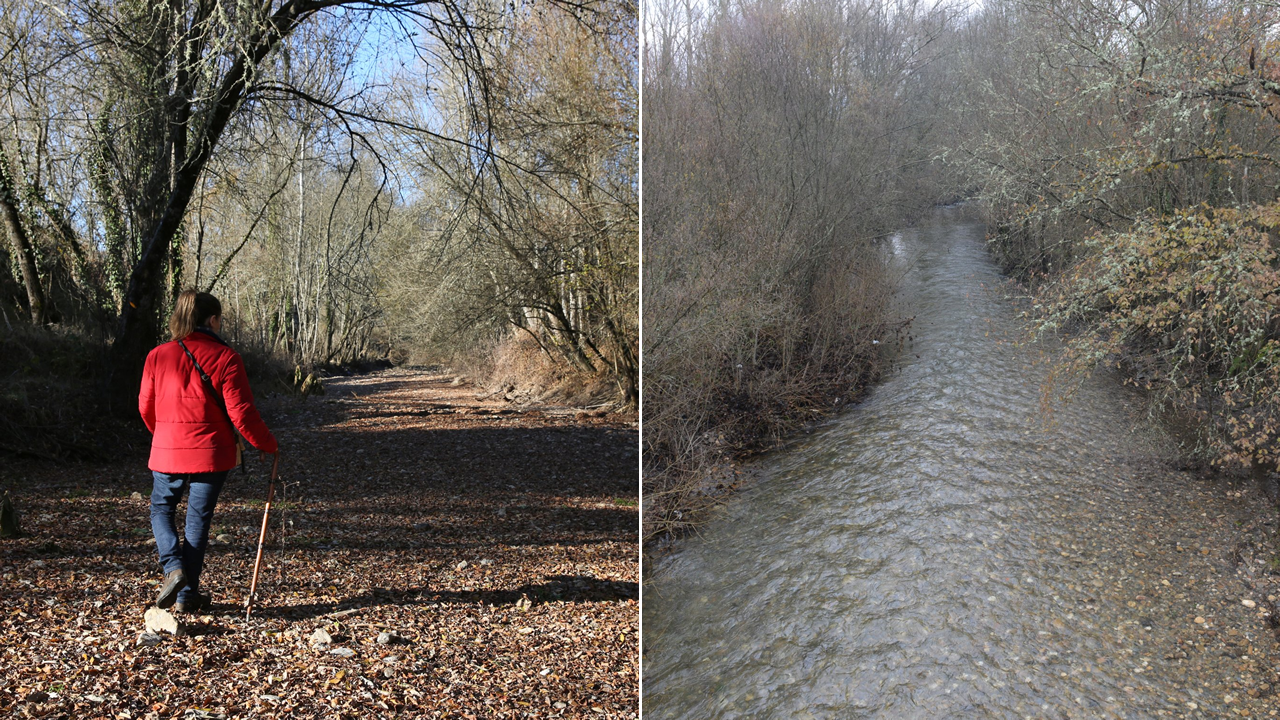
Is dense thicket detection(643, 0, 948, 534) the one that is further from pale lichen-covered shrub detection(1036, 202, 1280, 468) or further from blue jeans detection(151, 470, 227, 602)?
blue jeans detection(151, 470, 227, 602)

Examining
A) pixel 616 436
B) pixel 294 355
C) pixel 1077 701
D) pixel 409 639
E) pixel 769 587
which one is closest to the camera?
pixel 409 639

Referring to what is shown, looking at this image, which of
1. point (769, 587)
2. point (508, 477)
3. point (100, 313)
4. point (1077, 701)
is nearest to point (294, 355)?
point (100, 313)

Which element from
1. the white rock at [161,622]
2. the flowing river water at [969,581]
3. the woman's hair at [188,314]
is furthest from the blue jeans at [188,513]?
the flowing river water at [969,581]

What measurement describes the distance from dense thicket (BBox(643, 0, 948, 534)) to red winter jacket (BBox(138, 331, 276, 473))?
261 cm

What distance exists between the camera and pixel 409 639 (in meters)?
3.60

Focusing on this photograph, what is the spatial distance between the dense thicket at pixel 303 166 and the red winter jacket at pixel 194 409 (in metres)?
2.23

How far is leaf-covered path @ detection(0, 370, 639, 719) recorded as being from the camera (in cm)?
299

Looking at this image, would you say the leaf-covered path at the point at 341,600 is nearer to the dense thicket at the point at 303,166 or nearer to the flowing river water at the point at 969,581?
the flowing river water at the point at 969,581

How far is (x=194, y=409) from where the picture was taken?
3383 millimetres

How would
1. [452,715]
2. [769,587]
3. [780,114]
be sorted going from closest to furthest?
1. [452,715]
2. [769,587]
3. [780,114]

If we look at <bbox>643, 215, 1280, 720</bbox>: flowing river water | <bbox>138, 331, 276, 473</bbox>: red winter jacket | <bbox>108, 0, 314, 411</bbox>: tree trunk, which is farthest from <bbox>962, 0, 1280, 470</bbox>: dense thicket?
<bbox>108, 0, 314, 411</bbox>: tree trunk

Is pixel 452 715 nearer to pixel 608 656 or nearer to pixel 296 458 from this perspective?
pixel 608 656

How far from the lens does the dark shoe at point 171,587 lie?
341 centimetres

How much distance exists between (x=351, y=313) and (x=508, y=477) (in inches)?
589
